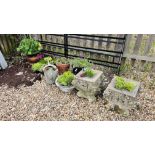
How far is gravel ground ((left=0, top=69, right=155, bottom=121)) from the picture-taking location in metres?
2.47

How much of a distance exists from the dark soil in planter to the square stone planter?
138 cm

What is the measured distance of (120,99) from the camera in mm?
2363

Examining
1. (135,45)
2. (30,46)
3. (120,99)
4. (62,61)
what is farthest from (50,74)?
(135,45)

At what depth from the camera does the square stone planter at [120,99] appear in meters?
2.28

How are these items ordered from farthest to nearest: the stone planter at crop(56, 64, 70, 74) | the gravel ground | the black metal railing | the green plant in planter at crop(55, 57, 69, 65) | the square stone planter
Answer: the green plant in planter at crop(55, 57, 69, 65), the stone planter at crop(56, 64, 70, 74), the black metal railing, the gravel ground, the square stone planter

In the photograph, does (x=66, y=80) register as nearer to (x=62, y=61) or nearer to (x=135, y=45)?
(x=62, y=61)

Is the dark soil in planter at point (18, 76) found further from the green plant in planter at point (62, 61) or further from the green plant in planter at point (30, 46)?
the green plant in planter at point (62, 61)

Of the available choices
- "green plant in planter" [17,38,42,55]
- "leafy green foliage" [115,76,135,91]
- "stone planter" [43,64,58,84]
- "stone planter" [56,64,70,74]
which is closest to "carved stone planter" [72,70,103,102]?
"leafy green foliage" [115,76,135,91]

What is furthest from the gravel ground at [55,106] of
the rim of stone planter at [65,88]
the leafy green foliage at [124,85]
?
the leafy green foliage at [124,85]

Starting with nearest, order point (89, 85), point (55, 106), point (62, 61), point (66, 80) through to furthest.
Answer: point (89, 85), point (55, 106), point (66, 80), point (62, 61)

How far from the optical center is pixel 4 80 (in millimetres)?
3240

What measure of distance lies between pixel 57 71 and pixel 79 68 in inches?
14.6

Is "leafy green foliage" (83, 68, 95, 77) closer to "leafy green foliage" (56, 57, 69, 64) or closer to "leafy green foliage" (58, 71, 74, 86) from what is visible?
"leafy green foliage" (58, 71, 74, 86)

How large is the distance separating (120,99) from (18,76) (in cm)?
191
